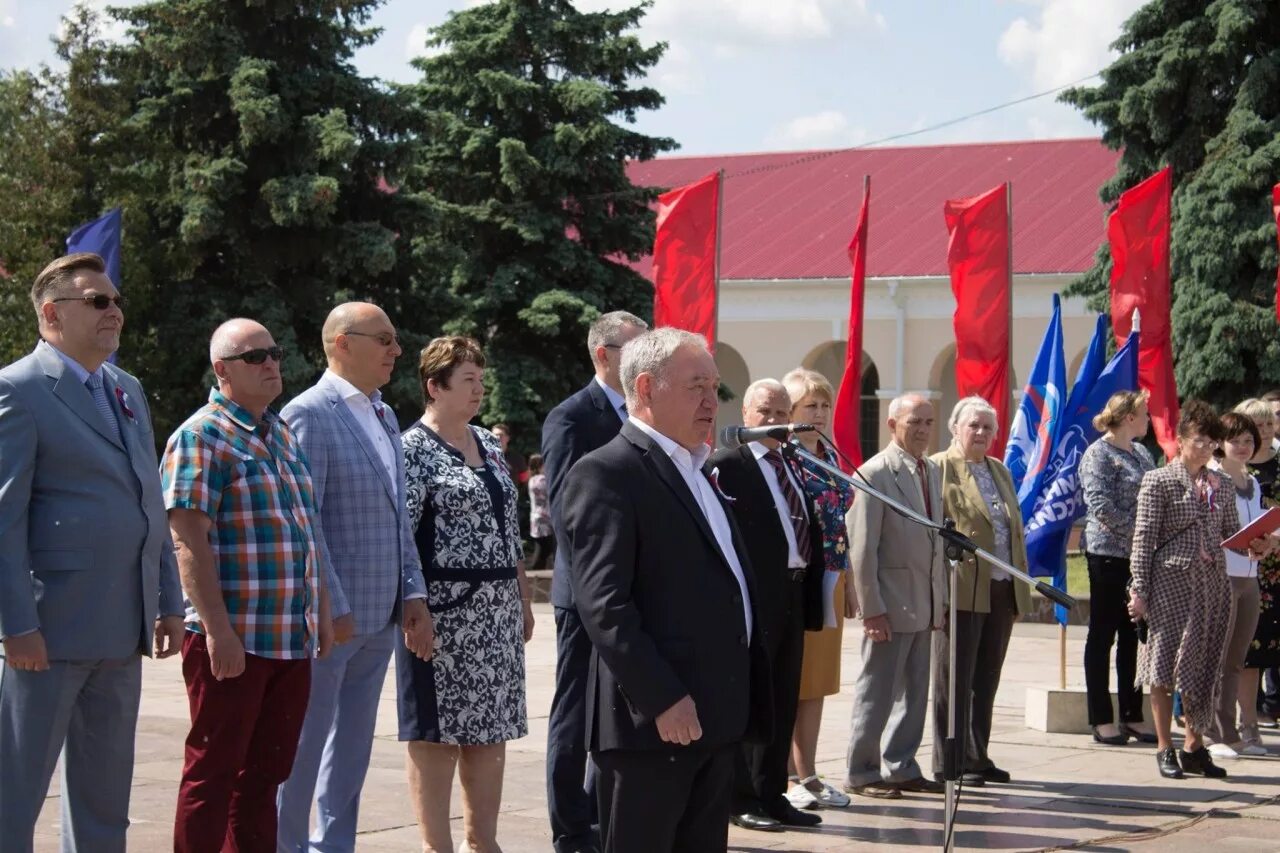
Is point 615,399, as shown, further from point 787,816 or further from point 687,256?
point 687,256

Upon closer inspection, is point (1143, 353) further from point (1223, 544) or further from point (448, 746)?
point (448, 746)

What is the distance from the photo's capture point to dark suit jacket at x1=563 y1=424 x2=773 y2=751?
182 inches

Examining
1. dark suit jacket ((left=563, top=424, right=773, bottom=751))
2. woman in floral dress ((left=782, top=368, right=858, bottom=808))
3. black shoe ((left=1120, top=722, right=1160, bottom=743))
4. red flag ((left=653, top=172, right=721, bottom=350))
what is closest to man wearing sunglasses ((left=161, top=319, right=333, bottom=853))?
dark suit jacket ((left=563, top=424, right=773, bottom=751))

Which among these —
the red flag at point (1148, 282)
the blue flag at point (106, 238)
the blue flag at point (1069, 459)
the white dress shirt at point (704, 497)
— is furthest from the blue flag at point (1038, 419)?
the blue flag at point (106, 238)

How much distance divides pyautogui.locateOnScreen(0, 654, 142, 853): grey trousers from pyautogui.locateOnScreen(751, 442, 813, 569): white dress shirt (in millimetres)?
3177

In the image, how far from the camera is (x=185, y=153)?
99.2 ft

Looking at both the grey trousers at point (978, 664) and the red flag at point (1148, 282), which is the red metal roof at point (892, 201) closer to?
the red flag at point (1148, 282)

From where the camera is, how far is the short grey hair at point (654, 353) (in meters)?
4.85

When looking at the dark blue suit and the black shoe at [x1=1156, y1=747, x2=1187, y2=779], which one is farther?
the black shoe at [x1=1156, y1=747, x2=1187, y2=779]

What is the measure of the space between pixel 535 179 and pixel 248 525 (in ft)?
88.0

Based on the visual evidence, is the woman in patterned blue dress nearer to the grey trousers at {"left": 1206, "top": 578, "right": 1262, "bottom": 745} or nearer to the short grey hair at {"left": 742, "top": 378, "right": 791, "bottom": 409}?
the short grey hair at {"left": 742, "top": 378, "right": 791, "bottom": 409}

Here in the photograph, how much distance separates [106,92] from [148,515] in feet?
84.3

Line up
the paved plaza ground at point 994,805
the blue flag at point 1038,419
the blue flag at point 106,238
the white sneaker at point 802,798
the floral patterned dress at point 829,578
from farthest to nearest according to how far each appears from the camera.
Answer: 1. the blue flag at point 106,238
2. the blue flag at point 1038,419
3. the white sneaker at point 802,798
4. the floral patterned dress at point 829,578
5. the paved plaza ground at point 994,805

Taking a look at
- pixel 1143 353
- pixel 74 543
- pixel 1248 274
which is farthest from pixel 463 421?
pixel 1248 274
